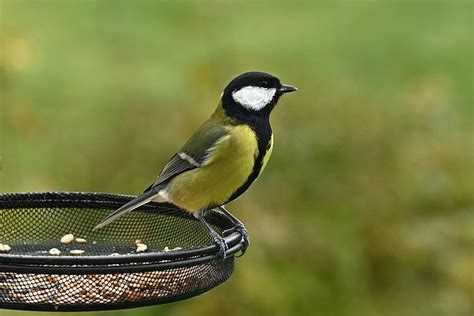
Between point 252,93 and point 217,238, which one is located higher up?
point 252,93

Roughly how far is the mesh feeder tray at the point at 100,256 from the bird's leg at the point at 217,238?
0.5 inches

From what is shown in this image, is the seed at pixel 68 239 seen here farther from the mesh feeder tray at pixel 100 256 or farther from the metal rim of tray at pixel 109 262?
the metal rim of tray at pixel 109 262

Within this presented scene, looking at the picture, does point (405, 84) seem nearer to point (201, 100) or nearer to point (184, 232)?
point (201, 100)

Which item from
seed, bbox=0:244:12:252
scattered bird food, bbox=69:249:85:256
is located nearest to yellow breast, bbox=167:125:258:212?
scattered bird food, bbox=69:249:85:256

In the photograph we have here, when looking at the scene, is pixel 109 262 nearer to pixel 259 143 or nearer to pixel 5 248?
pixel 5 248

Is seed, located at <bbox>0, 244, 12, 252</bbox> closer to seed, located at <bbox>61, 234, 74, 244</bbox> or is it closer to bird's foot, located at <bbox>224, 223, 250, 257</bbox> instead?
seed, located at <bbox>61, 234, 74, 244</bbox>

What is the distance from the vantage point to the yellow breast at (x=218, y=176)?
8.78 ft

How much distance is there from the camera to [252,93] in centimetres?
277

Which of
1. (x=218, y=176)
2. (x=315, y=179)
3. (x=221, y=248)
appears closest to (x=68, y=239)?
(x=218, y=176)

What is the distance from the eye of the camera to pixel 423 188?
3.87m

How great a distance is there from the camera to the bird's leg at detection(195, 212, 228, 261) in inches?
86.4

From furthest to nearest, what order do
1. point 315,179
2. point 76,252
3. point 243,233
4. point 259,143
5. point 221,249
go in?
1. point 315,179
2. point 259,143
3. point 76,252
4. point 243,233
5. point 221,249

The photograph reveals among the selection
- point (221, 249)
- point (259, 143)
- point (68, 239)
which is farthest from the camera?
point (68, 239)

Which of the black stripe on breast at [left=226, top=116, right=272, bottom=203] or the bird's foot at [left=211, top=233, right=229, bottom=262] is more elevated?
the black stripe on breast at [left=226, top=116, right=272, bottom=203]
